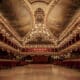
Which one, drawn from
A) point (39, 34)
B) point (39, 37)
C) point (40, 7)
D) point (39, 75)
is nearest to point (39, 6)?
point (40, 7)

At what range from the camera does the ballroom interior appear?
1568 centimetres

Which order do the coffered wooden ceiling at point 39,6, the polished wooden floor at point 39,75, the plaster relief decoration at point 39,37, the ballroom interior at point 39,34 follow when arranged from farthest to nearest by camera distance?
the plaster relief decoration at point 39,37 → the coffered wooden ceiling at point 39,6 → the ballroom interior at point 39,34 → the polished wooden floor at point 39,75

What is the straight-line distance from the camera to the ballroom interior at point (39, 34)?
51.4 feet

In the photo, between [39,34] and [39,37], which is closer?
[39,34]

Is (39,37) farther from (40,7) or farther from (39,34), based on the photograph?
(40,7)

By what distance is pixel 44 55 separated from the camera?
40281 mm

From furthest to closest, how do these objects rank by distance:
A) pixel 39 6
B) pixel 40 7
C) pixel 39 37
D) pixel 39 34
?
pixel 39 37 < pixel 39 34 < pixel 40 7 < pixel 39 6

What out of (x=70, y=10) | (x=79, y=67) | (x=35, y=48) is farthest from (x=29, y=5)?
(x=35, y=48)

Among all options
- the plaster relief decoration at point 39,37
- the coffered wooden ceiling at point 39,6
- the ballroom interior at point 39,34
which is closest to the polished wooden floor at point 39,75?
the ballroom interior at point 39,34

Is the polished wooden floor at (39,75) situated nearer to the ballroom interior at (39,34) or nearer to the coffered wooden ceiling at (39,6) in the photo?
the ballroom interior at (39,34)

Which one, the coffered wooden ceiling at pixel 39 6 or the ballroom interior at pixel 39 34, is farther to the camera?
the coffered wooden ceiling at pixel 39 6

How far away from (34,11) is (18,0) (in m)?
7.39

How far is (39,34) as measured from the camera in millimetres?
41250

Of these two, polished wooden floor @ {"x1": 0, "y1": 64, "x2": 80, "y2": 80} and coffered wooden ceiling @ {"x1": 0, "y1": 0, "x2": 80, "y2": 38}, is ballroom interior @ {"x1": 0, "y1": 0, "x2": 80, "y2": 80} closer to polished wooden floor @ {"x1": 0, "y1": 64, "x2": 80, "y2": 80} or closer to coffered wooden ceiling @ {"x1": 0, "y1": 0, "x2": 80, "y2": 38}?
coffered wooden ceiling @ {"x1": 0, "y1": 0, "x2": 80, "y2": 38}
